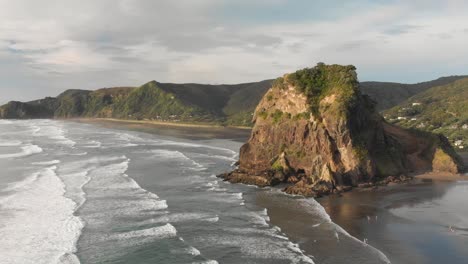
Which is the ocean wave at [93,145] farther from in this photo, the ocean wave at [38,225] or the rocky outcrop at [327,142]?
the rocky outcrop at [327,142]

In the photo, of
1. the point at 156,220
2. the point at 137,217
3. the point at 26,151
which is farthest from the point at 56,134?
the point at 156,220

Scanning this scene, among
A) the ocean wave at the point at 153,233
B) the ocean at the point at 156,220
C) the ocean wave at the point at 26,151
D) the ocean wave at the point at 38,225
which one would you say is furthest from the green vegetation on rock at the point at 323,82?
the ocean wave at the point at 26,151

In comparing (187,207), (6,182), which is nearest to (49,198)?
(6,182)

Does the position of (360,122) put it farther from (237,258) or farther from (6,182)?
(6,182)

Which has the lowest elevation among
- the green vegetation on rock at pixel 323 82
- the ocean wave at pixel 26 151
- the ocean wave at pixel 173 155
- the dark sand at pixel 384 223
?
the dark sand at pixel 384 223

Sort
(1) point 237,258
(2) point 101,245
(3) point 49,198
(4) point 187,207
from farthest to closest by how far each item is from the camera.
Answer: (3) point 49,198 < (4) point 187,207 < (2) point 101,245 < (1) point 237,258

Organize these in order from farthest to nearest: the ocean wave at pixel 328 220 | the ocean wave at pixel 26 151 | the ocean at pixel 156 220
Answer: the ocean wave at pixel 26 151, the ocean wave at pixel 328 220, the ocean at pixel 156 220

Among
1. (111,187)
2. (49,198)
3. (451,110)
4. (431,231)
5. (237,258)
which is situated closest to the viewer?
(237,258)
